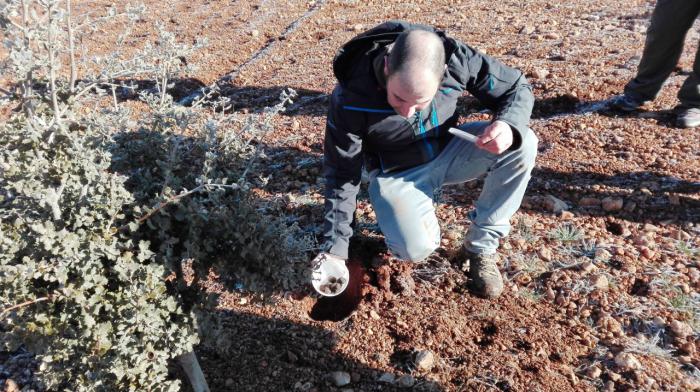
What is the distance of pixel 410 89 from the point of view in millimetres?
1947

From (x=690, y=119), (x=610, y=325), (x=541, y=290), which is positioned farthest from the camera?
(x=690, y=119)

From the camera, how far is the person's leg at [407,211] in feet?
8.36

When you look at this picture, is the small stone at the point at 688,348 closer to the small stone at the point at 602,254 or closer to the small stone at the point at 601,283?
the small stone at the point at 601,283

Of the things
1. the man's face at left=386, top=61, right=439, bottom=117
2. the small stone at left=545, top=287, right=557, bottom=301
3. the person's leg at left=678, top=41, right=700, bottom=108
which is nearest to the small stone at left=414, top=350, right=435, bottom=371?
the small stone at left=545, top=287, right=557, bottom=301

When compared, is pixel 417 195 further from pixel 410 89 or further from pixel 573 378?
pixel 573 378

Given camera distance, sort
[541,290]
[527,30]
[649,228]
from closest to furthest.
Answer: [541,290]
[649,228]
[527,30]

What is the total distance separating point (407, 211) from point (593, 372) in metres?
1.03

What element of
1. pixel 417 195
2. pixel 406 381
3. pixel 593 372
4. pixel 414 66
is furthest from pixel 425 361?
pixel 414 66

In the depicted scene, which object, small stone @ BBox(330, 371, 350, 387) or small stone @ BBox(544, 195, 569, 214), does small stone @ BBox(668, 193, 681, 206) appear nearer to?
small stone @ BBox(544, 195, 569, 214)

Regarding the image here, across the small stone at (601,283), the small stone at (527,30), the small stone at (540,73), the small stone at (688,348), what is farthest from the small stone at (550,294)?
the small stone at (527,30)

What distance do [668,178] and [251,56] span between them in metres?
4.08

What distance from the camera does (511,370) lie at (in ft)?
7.27

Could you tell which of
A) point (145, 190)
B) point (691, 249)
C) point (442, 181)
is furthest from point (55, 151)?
point (691, 249)

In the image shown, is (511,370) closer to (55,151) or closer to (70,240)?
(70,240)
